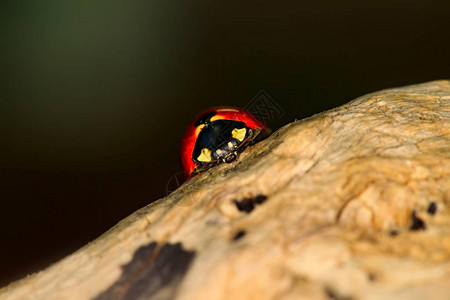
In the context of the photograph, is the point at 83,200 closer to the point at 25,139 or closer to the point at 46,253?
the point at 46,253

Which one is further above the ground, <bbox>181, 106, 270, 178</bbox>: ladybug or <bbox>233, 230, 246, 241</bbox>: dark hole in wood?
<bbox>181, 106, 270, 178</bbox>: ladybug

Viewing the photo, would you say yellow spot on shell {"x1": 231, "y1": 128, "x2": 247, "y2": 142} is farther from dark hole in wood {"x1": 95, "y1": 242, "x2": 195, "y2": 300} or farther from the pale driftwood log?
dark hole in wood {"x1": 95, "y1": 242, "x2": 195, "y2": 300}

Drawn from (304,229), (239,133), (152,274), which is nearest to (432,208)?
(304,229)

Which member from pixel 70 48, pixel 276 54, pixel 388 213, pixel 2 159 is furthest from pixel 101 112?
pixel 388 213

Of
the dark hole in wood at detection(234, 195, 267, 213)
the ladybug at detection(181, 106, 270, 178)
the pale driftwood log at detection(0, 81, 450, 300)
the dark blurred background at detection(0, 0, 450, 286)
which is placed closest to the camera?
the pale driftwood log at detection(0, 81, 450, 300)

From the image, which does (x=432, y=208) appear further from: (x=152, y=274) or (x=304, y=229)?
(x=152, y=274)

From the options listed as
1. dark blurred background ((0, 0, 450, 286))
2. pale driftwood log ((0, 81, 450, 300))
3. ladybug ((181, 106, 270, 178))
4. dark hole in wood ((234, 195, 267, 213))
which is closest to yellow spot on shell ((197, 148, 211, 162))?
ladybug ((181, 106, 270, 178))

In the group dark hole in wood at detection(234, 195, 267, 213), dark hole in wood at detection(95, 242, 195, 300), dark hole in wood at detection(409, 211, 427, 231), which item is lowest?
dark hole in wood at detection(409, 211, 427, 231)

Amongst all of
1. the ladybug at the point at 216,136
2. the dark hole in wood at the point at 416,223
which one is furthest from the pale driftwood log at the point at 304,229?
the ladybug at the point at 216,136

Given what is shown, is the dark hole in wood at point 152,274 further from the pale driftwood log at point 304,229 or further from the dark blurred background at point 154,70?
the dark blurred background at point 154,70
